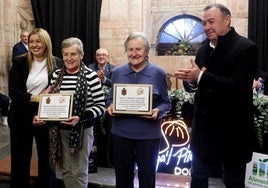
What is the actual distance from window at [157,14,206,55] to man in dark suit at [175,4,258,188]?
5034 mm

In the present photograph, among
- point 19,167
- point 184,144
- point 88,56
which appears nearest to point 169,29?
point 88,56

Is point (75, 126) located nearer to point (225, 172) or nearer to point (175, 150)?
point (225, 172)

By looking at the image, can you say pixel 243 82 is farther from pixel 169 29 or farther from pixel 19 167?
pixel 169 29

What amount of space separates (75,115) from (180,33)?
530cm

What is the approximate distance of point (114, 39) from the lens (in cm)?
672

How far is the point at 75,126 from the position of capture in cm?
237

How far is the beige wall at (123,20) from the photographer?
20.3ft

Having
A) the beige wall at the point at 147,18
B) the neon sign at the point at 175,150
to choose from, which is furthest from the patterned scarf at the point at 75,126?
the beige wall at the point at 147,18

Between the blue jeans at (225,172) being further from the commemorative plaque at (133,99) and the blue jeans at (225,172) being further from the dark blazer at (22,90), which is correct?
the dark blazer at (22,90)

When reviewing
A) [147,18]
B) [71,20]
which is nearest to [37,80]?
[71,20]

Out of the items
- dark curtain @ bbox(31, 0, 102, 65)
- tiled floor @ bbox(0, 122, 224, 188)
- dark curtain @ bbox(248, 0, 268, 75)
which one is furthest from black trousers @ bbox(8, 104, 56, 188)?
dark curtain @ bbox(248, 0, 268, 75)

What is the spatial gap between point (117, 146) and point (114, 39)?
466 centimetres

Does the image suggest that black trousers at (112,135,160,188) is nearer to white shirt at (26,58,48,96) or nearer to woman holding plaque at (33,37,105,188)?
woman holding plaque at (33,37,105,188)

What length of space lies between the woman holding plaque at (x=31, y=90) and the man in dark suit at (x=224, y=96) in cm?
114
